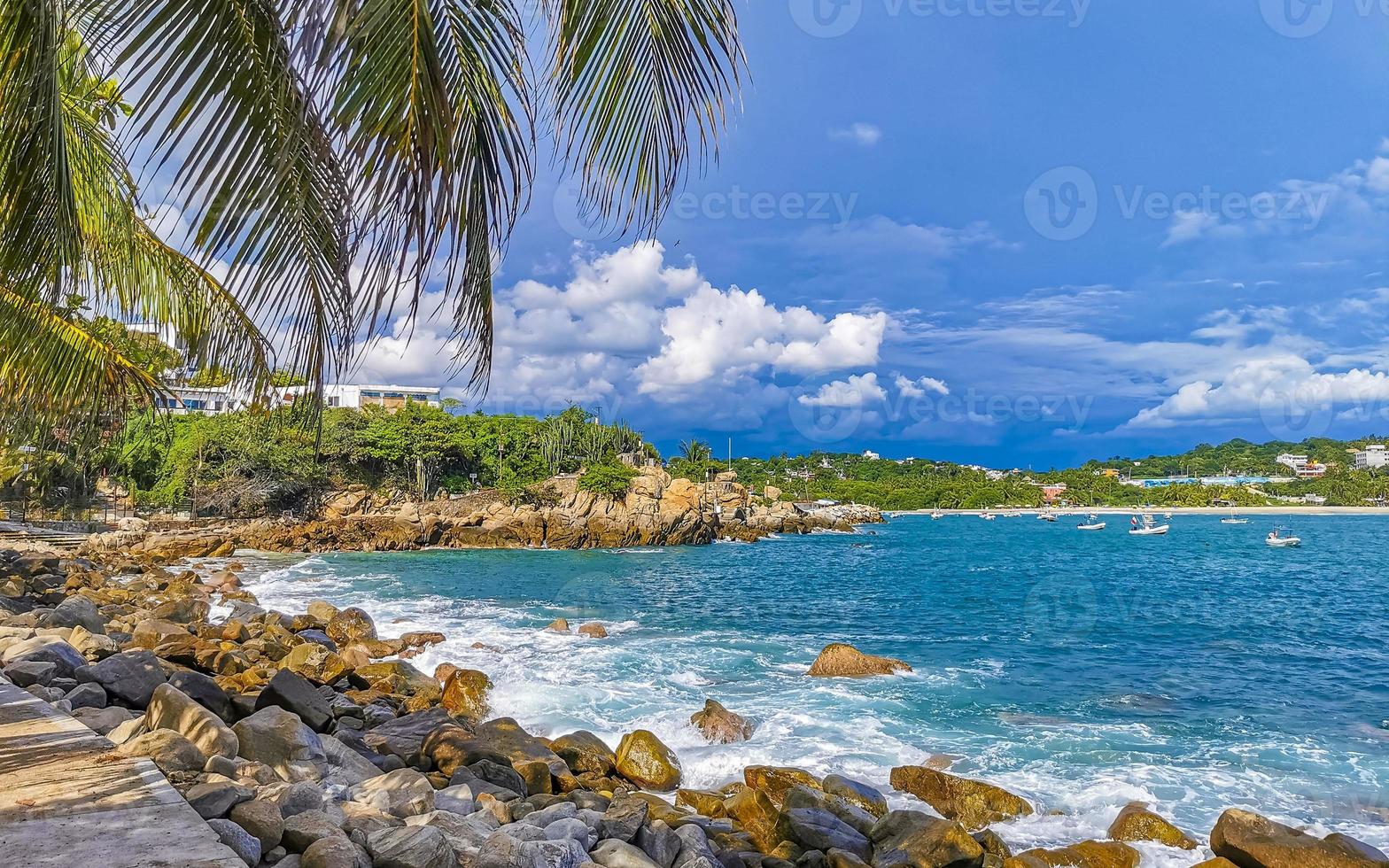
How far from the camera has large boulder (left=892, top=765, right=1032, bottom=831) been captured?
8.05 m

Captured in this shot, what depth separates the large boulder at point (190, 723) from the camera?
581 centimetres

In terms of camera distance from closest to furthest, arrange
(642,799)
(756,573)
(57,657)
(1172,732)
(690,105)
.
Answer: (690,105) → (642,799) → (57,657) → (1172,732) → (756,573)

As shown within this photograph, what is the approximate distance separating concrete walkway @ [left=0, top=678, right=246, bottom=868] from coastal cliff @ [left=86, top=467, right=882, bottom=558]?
112 ft

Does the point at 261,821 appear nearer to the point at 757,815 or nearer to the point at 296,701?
the point at 296,701

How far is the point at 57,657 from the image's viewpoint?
776 cm

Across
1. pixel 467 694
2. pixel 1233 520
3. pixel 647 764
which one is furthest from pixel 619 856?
pixel 1233 520

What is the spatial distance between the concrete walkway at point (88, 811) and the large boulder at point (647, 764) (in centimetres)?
516

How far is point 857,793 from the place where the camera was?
805 centimetres

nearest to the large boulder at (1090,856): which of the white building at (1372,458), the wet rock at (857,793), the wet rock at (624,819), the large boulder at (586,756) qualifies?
the wet rock at (857,793)

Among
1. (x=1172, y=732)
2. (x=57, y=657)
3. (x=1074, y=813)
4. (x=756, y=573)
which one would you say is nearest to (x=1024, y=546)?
(x=756, y=573)

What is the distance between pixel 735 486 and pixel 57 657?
245ft

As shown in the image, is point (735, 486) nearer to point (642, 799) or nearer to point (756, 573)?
point (756, 573)

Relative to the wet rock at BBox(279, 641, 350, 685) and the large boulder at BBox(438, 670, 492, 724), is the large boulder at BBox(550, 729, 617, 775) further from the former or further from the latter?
the wet rock at BBox(279, 641, 350, 685)

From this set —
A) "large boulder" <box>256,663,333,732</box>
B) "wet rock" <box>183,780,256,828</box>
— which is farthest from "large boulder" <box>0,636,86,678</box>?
"wet rock" <box>183,780,256,828</box>
